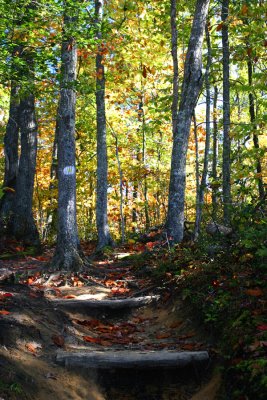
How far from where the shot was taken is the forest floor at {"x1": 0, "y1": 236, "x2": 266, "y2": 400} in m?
3.84

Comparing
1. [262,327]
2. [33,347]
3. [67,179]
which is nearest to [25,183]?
[67,179]

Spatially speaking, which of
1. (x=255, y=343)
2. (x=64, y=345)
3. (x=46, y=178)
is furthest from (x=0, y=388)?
(x=46, y=178)

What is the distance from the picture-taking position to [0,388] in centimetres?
319

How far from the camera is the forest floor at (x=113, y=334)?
384 cm

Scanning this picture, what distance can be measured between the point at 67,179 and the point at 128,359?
5077 mm

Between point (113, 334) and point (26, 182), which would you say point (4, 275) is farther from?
point (26, 182)

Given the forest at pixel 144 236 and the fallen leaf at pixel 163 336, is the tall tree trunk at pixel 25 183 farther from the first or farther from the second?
the fallen leaf at pixel 163 336

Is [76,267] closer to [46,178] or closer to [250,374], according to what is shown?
[250,374]

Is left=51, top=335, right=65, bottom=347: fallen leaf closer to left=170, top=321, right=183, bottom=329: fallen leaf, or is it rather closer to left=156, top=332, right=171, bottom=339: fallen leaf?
left=156, top=332, right=171, bottom=339: fallen leaf

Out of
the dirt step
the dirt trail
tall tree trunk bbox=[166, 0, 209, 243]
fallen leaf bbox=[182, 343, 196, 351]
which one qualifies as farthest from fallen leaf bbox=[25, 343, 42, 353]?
tall tree trunk bbox=[166, 0, 209, 243]

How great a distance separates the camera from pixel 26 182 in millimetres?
A: 13211

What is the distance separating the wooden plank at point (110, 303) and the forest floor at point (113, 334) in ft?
0.06

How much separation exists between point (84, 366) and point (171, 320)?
2.09 metres

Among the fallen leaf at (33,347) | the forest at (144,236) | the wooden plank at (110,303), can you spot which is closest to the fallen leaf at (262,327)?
the forest at (144,236)
